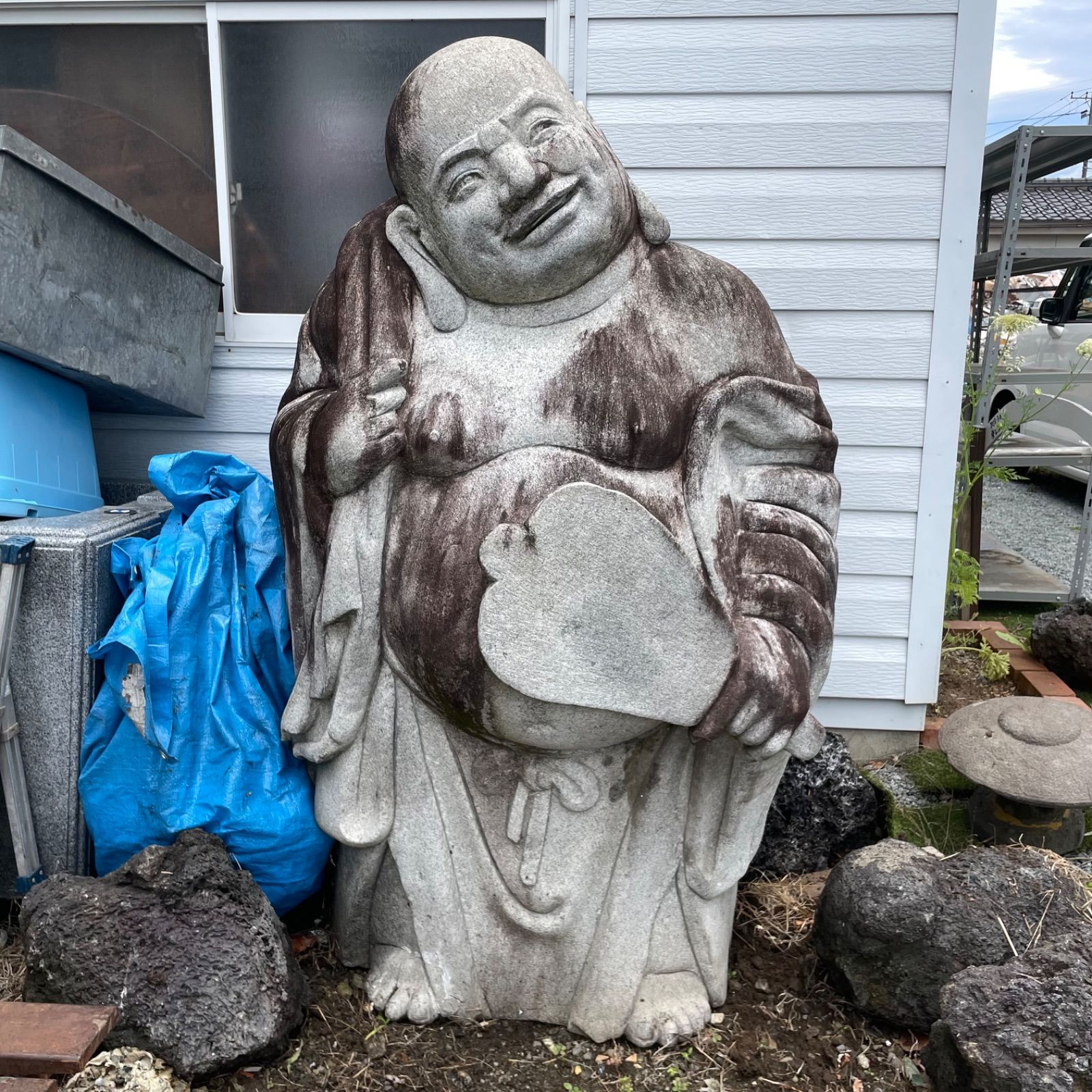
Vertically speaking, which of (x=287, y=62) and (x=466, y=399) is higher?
(x=287, y=62)

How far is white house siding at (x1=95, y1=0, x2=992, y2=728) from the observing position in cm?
275

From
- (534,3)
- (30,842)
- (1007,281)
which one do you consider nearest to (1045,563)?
(1007,281)

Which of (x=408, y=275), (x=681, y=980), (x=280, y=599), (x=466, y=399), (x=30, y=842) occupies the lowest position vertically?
(x=681, y=980)

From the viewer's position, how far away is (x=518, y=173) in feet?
5.58

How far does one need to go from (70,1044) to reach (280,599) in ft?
3.15

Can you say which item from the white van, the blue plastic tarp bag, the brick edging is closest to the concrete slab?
the brick edging

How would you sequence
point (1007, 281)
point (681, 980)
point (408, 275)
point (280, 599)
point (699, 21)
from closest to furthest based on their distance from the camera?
point (408, 275), point (681, 980), point (280, 599), point (699, 21), point (1007, 281)

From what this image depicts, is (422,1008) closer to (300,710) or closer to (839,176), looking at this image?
(300,710)

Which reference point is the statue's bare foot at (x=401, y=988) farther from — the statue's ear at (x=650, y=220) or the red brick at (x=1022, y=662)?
the red brick at (x=1022, y=662)

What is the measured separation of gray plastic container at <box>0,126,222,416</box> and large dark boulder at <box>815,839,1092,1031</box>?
218cm

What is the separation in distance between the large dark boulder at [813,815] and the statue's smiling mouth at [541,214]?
1.67 m

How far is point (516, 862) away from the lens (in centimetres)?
201

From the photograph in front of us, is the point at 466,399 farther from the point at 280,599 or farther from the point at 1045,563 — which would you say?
the point at 1045,563

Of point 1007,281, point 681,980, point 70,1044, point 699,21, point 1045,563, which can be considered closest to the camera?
point 70,1044
